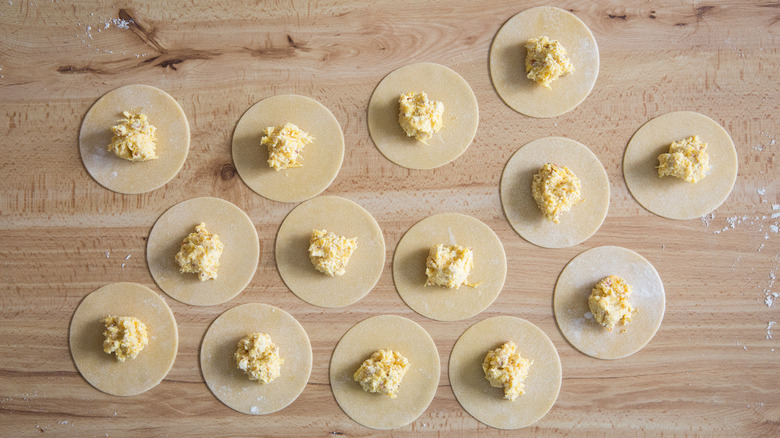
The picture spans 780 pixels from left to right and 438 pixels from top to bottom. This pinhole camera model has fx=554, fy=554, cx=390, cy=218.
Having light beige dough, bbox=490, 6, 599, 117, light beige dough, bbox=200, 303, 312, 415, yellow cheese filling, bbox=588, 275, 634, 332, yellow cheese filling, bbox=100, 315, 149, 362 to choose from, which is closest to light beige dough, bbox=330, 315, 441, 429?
light beige dough, bbox=200, 303, 312, 415

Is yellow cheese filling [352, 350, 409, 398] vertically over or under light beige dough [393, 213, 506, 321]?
under

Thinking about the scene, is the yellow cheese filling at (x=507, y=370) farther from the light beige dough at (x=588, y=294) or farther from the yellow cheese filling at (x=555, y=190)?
the yellow cheese filling at (x=555, y=190)

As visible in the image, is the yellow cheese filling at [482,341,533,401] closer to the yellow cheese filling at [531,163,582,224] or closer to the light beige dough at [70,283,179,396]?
the yellow cheese filling at [531,163,582,224]

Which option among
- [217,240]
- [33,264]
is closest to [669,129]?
[217,240]

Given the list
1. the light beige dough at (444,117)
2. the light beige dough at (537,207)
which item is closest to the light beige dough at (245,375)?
the light beige dough at (444,117)

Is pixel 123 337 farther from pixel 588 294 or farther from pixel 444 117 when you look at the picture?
pixel 588 294
